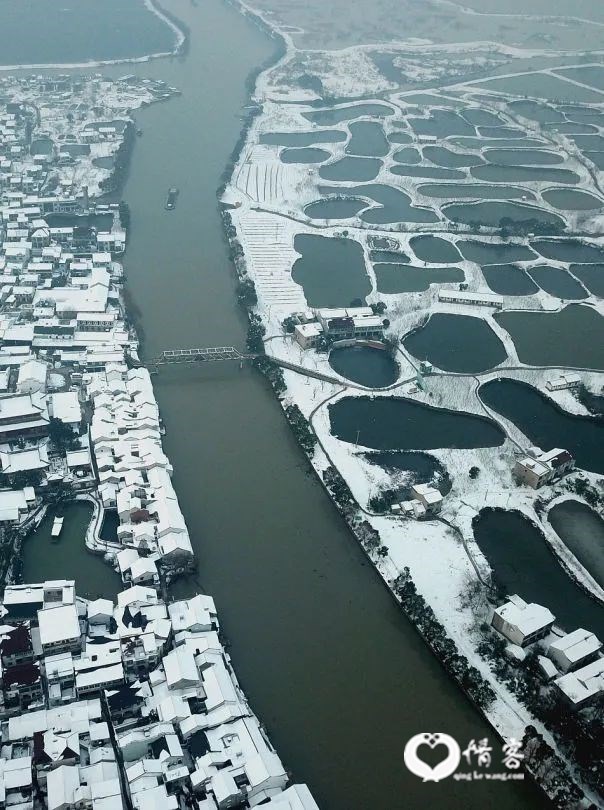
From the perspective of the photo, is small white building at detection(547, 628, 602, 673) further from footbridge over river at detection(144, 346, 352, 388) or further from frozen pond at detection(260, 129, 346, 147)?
frozen pond at detection(260, 129, 346, 147)

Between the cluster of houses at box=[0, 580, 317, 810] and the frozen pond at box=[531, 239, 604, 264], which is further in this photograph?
the frozen pond at box=[531, 239, 604, 264]

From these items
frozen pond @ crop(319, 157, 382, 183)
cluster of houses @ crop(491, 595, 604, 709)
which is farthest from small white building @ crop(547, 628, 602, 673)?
frozen pond @ crop(319, 157, 382, 183)

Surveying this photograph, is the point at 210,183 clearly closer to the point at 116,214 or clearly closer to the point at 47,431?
the point at 116,214

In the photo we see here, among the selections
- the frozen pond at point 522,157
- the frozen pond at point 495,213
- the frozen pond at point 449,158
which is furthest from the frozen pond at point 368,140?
the frozen pond at point 495,213

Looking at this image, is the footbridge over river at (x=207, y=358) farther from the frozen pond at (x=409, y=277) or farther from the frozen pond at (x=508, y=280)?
the frozen pond at (x=508, y=280)

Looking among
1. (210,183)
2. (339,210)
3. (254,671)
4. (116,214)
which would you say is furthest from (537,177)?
(254,671)
